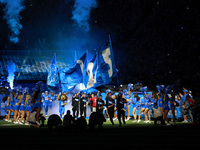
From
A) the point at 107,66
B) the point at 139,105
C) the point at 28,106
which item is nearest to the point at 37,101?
the point at 28,106

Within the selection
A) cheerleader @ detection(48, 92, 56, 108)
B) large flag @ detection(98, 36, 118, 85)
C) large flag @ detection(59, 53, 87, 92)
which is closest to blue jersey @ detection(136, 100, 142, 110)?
large flag @ detection(98, 36, 118, 85)

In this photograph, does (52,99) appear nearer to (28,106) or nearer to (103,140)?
(28,106)

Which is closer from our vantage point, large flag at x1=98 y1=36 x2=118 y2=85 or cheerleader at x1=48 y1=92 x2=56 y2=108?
large flag at x1=98 y1=36 x2=118 y2=85

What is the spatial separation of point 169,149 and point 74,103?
18.8m

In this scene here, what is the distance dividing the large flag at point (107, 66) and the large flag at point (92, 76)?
502 millimetres

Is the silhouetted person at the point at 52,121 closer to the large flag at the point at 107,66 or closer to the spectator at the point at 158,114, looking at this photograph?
the spectator at the point at 158,114

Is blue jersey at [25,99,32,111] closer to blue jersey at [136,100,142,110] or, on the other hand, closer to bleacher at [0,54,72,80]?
blue jersey at [136,100,142,110]

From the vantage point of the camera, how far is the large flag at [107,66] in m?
21.7

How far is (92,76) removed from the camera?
23.8 m

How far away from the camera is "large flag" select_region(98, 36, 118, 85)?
21.7 metres

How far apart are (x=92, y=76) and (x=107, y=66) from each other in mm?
2201

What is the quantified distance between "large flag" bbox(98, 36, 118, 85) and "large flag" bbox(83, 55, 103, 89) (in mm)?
502

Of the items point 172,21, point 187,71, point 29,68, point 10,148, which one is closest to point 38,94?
point 10,148

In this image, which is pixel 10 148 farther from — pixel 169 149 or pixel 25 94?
pixel 25 94
